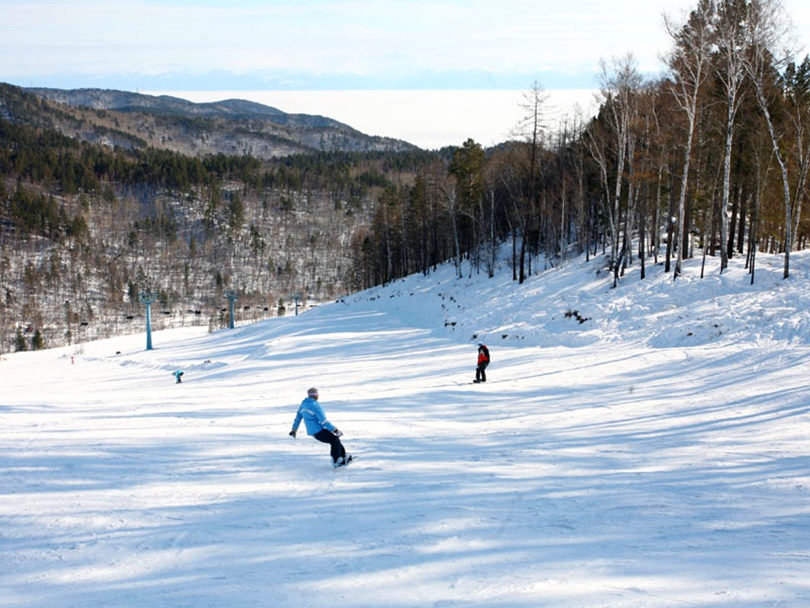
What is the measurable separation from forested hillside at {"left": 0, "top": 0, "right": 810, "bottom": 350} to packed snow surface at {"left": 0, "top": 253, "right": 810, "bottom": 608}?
9019 mm

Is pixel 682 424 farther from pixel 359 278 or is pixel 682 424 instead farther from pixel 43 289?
pixel 43 289

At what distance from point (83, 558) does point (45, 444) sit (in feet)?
17.2

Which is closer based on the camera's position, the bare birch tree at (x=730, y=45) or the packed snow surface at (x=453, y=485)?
the packed snow surface at (x=453, y=485)

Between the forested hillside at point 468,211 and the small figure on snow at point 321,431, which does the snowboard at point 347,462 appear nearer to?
the small figure on snow at point 321,431

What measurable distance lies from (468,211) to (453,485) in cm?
4249

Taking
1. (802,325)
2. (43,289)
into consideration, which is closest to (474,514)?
(802,325)

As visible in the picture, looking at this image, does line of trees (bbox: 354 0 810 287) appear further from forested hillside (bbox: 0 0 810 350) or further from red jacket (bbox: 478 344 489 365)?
red jacket (bbox: 478 344 489 365)

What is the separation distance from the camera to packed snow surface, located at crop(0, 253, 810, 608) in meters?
5.55

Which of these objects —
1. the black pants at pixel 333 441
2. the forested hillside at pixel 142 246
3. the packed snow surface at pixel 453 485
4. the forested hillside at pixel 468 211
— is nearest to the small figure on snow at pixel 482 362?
the packed snow surface at pixel 453 485

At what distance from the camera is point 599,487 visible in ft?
27.1

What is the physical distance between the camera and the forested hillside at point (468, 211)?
2412cm

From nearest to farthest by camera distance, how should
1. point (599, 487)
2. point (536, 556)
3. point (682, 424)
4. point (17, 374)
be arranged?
point (536, 556) → point (599, 487) → point (682, 424) → point (17, 374)

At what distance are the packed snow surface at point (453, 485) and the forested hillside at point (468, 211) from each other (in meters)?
9.02

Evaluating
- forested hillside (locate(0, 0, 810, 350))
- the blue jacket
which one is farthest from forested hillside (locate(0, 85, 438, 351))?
the blue jacket
